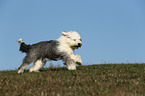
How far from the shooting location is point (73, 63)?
38.6ft

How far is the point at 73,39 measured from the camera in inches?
461

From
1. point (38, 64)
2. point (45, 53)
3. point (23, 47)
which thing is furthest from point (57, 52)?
point (23, 47)

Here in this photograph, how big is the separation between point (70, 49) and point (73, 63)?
860 mm

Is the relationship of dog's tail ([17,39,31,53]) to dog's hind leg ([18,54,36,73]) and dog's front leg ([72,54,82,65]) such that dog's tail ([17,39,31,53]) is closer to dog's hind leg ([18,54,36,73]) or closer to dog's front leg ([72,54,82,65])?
dog's hind leg ([18,54,36,73])

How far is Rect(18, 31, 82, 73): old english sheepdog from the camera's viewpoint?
11.6 m

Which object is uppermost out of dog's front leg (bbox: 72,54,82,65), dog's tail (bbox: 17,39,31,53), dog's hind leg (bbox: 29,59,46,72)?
dog's tail (bbox: 17,39,31,53)

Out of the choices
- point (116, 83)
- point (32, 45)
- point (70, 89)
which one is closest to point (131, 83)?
point (116, 83)

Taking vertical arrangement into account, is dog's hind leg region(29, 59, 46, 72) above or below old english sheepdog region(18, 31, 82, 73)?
below

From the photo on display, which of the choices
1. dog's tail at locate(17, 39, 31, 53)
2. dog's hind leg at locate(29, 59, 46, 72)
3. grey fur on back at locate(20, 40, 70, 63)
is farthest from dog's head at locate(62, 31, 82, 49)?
dog's tail at locate(17, 39, 31, 53)

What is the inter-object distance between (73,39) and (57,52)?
48.4 inches

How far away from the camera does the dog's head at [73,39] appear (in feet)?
37.9

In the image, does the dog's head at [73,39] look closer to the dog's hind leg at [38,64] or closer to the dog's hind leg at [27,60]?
the dog's hind leg at [38,64]

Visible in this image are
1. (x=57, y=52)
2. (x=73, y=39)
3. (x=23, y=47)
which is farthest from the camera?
(x=23, y=47)

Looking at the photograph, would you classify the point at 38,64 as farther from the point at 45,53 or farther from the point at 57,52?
the point at 57,52
